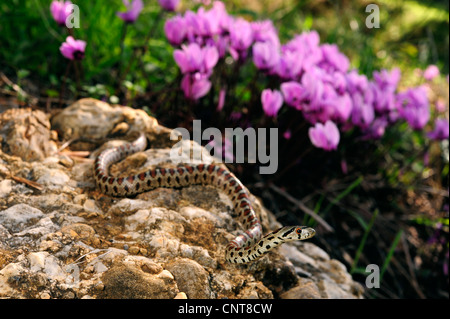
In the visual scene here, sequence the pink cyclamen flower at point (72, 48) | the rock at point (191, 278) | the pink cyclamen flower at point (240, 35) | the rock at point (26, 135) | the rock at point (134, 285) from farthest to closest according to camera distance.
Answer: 1. the pink cyclamen flower at point (240, 35)
2. the pink cyclamen flower at point (72, 48)
3. the rock at point (26, 135)
4. the rock at point (191, 278)
5. the rock at point (134, 285)

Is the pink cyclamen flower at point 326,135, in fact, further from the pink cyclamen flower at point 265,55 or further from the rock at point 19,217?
the rock at point 19,217

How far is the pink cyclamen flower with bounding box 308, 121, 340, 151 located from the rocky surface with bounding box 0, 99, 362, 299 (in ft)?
3.57

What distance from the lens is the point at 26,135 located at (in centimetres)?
477

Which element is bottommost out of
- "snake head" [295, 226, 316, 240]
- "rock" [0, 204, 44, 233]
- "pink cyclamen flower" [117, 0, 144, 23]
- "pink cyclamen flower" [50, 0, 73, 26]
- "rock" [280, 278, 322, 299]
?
"rock" [280, 278, 322, 299]

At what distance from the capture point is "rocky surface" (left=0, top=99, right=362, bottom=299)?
3391 mm

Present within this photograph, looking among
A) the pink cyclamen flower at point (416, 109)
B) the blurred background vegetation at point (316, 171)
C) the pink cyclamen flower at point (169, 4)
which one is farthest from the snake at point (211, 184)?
the pink cyclamen flower at point (416, 109)

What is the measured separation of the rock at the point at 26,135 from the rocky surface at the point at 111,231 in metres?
0.01

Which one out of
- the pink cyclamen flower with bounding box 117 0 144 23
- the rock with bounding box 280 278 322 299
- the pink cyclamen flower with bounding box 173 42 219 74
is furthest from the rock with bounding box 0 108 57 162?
the rock with bounding box 280 278 322 299

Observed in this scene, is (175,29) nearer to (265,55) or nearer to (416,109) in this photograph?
(265,55)

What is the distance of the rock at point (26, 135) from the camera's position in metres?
4.69

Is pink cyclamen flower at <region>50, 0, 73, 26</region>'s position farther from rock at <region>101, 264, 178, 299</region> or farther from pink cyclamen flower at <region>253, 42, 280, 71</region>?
rock at <region>101, 264, 178, 299</region>

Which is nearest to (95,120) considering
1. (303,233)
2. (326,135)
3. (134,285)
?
(134,285)

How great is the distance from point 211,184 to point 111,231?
146 centimetres

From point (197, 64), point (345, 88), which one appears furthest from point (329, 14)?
point (197, 64)
